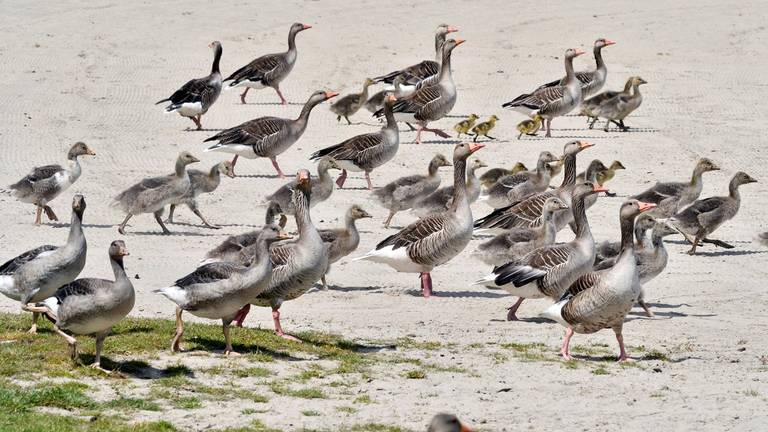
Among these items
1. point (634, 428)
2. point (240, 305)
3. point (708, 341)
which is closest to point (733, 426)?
point (634, 428)

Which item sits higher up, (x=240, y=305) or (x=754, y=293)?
(x=240, y=305)

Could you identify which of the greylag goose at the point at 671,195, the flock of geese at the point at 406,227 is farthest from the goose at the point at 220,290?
the greylag goose at the point at 671,195

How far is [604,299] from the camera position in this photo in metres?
12.2

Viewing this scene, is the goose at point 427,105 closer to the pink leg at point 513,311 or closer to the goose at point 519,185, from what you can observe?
the goose at point 519,185

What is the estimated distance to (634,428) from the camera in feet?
33.6

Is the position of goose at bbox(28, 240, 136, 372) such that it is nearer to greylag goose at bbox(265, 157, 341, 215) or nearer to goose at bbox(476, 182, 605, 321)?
goose at bbox(476, 182, 605, 321)

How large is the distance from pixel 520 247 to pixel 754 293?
2880mm

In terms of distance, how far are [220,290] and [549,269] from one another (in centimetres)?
408

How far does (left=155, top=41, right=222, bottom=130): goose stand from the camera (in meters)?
25.5

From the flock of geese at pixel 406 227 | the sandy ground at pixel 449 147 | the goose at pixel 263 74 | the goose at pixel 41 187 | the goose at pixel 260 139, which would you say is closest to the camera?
the sandy ground at pixel 449 147

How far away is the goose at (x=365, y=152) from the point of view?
71.8 ft

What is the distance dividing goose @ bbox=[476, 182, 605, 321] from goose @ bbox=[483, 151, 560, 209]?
5456mm

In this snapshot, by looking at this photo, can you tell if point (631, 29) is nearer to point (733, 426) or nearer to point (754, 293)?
point (754, 293)

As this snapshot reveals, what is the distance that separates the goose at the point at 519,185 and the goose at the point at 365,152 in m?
2.40
